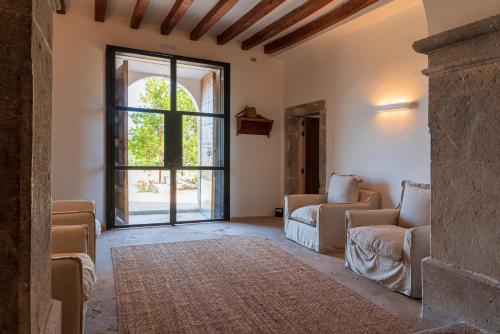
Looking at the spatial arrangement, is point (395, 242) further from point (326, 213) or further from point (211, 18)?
point (211, 18)

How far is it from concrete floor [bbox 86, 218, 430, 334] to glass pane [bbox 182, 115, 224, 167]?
1.12 m

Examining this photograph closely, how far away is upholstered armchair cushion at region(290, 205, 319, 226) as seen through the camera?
13.9ft

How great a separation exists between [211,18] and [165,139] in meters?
2.05

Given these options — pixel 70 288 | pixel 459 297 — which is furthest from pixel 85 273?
pixel 459 297

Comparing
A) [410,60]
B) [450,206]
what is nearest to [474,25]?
[450,206]

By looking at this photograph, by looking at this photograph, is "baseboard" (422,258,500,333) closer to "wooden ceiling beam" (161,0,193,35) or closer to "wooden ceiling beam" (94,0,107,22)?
"wooden ceiling beam" (161,0,193,35)

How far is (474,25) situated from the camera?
153 centimetres

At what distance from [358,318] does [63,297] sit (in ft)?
6.17


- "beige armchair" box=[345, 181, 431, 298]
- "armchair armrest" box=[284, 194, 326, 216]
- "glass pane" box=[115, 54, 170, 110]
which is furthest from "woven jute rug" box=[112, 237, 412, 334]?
"glass pane" box=[115, 54, 170, 110]

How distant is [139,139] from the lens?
549 centimetres

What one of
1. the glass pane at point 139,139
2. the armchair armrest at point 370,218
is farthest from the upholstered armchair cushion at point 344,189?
the glass pane at point 139,139

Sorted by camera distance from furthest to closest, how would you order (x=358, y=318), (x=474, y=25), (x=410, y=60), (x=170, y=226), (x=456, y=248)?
(x=170, y=226) → (x=410, y=60) → (x=358, y=318) → (x=456, y=248) → (x=474, y=25)

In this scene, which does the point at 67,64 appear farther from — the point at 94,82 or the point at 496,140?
the point at 496,140

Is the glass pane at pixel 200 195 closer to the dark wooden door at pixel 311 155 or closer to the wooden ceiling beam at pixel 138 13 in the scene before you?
the dark wooden door at pixel 311 155
